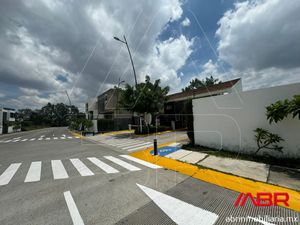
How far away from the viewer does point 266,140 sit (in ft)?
17.1

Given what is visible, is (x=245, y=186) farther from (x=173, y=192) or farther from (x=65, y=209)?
(x=65, y=209)

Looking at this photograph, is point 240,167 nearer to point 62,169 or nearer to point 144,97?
point 62,169

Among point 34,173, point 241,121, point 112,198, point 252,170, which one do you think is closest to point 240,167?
point 252,170

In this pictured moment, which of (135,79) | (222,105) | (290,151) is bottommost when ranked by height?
Answer: (290,151)

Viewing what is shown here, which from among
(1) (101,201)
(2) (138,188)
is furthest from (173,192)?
(1) (101,201)

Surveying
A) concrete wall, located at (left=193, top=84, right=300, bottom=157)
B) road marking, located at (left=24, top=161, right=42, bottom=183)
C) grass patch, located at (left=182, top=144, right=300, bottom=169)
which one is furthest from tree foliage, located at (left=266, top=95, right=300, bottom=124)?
road marking, located at (left=24, top=161, right=42, bottom=183)

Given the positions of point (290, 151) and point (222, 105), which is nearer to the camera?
point (290, 151)

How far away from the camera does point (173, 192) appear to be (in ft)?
10.5

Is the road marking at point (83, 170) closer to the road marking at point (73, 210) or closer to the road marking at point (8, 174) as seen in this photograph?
the road marking at point (73, 210)

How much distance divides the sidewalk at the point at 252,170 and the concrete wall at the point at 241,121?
1226 mm

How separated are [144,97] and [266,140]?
35.6 feet

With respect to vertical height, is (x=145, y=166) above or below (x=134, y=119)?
below

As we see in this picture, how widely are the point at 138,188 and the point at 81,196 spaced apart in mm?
1413

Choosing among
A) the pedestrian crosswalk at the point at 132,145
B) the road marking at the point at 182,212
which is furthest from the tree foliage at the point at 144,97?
the road marking at the point at 182,212
